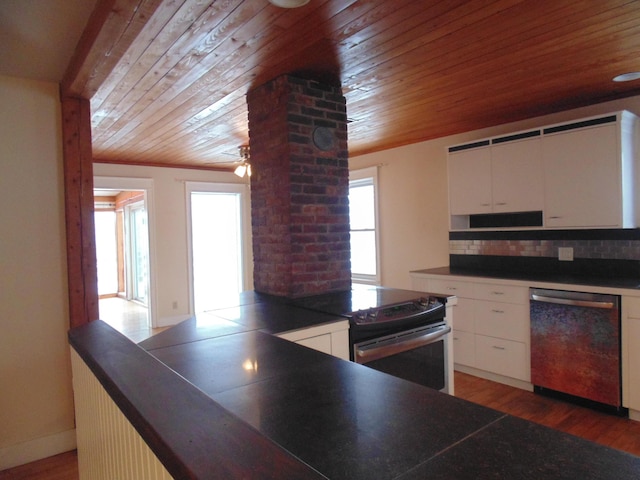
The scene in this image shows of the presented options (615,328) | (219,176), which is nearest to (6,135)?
(219,176)

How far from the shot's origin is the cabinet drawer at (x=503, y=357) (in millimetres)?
3281

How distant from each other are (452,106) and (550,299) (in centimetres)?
172

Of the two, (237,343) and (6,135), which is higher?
(6,135)

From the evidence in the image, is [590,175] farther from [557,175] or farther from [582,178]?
[557,175]

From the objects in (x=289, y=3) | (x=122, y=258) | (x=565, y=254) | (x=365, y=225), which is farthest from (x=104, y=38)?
(x=122, y=258)

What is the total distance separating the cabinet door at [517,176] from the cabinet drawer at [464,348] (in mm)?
1190

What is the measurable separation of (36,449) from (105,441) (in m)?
1.83

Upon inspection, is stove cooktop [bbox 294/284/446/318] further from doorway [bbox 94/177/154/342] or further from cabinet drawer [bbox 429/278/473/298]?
doorway [bbox 94/177/154/342]

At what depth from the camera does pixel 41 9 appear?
1719 mm

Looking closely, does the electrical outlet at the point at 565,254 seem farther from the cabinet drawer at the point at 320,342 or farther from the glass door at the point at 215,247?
the glass door at the point at 215,247

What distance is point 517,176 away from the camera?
3.52 meters

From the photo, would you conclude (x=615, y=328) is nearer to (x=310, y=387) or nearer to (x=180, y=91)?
(x=310, y=387)

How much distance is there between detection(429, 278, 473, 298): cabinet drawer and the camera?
11.9 feet

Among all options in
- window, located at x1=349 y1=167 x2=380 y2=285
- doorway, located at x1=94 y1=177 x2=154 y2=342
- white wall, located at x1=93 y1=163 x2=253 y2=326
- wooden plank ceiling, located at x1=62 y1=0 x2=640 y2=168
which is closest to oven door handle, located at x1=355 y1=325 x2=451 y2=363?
wooden plank ceiling, located at x1=62 y1=0 x2=640 y2=168
